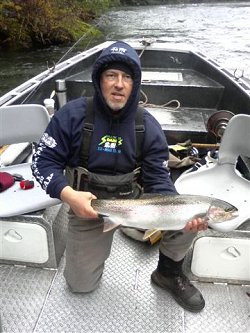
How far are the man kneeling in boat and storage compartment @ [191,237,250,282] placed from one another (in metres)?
0.14

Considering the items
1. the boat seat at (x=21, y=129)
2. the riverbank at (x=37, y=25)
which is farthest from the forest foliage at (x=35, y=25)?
the boat seat at (x=21, y=129)

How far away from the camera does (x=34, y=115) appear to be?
10.2 feet

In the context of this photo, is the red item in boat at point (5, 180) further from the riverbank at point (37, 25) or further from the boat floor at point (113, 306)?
the riverbank at point (37, 25)

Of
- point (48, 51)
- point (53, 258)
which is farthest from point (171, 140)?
point (48, 51)

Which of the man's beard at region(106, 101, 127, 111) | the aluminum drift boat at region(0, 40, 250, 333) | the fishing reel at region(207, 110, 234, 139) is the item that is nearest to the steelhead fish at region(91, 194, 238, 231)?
the aluminum drift boat at region(0, 40, 250, 333)

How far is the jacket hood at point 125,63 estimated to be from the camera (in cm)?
221

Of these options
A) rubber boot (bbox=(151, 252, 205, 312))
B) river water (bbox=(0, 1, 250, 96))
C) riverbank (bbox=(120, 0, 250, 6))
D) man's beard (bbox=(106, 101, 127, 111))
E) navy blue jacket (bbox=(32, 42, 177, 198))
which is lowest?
river water (bbox=(0, 1, 250, 96))

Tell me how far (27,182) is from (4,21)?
1577cm

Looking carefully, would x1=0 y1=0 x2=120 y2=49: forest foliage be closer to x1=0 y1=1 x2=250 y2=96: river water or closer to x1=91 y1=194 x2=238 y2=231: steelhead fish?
x1=0 y1=1 x2=250 y2=96: river water

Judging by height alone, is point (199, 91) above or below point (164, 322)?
above

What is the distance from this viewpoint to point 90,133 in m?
2.34

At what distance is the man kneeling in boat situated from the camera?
2.25 m

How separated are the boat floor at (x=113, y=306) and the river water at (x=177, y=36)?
6.72m

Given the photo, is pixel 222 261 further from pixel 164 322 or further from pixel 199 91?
pixel 199 91
